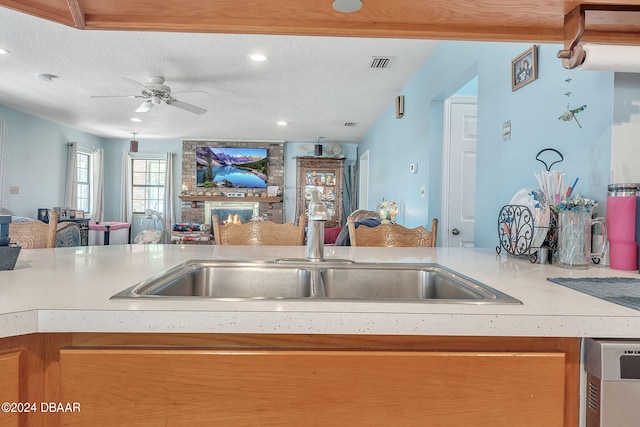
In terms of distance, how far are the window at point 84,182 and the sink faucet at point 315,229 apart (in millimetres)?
8135

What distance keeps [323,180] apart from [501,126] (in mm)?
6448

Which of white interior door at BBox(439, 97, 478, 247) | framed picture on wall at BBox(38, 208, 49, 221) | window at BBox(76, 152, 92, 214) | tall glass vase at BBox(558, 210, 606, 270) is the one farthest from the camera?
window at BBox(76, 152, 92, 214)

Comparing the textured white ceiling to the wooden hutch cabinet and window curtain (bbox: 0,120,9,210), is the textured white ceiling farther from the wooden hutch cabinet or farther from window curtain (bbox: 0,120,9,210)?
the wooden hutch cabinet

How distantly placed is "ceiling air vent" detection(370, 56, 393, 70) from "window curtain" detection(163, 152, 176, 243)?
6.07m

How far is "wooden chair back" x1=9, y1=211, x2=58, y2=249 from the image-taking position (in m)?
1.87

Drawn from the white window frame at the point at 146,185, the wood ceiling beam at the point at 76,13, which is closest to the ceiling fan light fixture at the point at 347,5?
the wood ceiling beam at the point at 76,13

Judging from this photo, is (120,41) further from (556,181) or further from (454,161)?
(556,181)

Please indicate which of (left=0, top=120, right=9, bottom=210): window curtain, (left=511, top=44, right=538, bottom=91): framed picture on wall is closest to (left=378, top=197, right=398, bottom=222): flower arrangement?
(left=511, top=44, right=538, bottom=91): framed picture on wall

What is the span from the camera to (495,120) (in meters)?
2.15

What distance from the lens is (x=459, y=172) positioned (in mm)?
3283

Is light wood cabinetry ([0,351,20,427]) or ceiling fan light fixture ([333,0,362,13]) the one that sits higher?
ceiling fan light fixture ([333,0,362,13])

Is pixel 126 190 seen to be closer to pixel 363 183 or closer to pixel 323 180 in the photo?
pixel 323 180

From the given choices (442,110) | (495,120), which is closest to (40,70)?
(442,110)

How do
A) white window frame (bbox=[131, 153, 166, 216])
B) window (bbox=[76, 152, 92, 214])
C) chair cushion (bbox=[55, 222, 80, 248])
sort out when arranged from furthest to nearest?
white window frame (bbox=[131, 153, 166, 216]), window (bbox=[76, 152, 92, 214]), chair cushion (bbox=[55, 222, 80, 248])
